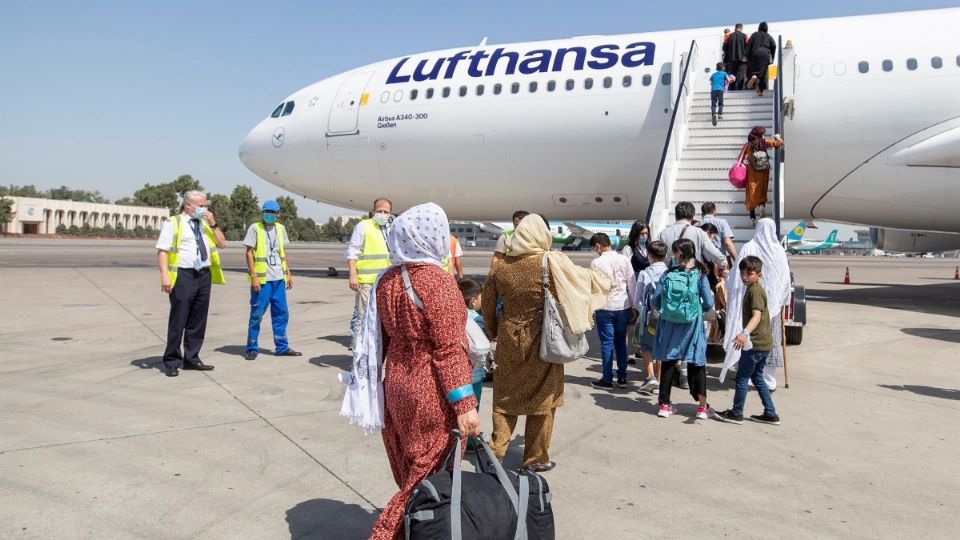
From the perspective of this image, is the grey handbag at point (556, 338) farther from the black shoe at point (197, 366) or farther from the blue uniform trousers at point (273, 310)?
the blue uniform trousers at point (273, 310)

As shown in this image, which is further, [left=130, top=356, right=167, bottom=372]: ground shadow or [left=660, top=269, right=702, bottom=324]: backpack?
[left=130, top=356, right=167, bottom=372]: ground shadow

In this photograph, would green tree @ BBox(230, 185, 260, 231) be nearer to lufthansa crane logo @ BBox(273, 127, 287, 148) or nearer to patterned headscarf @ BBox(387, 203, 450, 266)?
lufthansa crane logo @ BBox(273, 127, 287, 148)

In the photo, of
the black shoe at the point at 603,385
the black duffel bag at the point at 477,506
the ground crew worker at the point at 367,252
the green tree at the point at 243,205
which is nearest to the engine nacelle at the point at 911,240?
the black shoe at the point at 603,385

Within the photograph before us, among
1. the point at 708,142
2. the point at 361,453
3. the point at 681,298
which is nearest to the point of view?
the point at 361,453

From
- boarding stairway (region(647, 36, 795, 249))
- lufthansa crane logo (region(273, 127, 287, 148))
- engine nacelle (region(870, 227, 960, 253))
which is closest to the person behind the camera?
boarding stairway (region(647, 36, 795, 249))

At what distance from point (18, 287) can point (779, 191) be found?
15.0 meters

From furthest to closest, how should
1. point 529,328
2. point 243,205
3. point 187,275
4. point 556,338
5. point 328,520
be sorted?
point 243,205 → point 187,275 → point 529,328 → point 556,338 → point 328,520

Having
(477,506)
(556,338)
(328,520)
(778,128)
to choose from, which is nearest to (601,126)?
(778,128)

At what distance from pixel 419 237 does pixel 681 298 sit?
10.3 feet

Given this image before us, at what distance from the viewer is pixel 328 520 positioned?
11.6 feet

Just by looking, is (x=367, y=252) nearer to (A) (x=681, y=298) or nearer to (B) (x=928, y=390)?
(A) (x=681, y=298)

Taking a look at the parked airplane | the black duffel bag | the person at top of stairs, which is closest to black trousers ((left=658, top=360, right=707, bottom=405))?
the black duffel bag

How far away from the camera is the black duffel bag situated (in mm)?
2494

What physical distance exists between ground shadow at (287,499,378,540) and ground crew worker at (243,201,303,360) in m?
4.24
